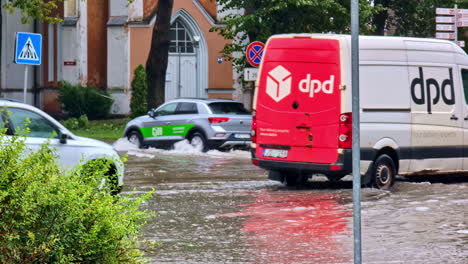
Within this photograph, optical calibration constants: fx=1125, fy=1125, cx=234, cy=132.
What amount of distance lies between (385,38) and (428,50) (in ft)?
3.25

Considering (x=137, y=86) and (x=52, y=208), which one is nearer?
(x=52, y=208)

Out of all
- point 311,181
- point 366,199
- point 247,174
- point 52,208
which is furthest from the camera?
point 247,174

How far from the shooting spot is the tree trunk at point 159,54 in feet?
117

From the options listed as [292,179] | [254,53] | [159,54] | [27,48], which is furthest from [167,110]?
[292,179]

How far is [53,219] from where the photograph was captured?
6.50 meters

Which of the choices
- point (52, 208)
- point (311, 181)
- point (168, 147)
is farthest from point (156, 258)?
point (168, 147)

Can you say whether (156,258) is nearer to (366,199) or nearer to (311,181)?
(366,199)

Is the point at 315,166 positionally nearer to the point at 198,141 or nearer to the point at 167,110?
the point at 198,141

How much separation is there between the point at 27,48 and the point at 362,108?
28.2 ft

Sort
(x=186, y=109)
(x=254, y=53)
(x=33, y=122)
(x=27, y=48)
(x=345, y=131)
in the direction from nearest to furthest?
(x=33, y=122) → (x=345, y=131) → (x=27, y=48) → (x=254, y=53) → (x=186, y=109)

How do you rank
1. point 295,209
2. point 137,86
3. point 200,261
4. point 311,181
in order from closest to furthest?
1. point 200,261
2. point 295,209
3. point 311,181
4. point 137,86

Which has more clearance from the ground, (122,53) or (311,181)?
(122,53)

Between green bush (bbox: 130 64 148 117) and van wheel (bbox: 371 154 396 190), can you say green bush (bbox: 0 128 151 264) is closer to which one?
van wheel (bbox: 371 154 396 190)

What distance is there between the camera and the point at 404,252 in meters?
11.0
